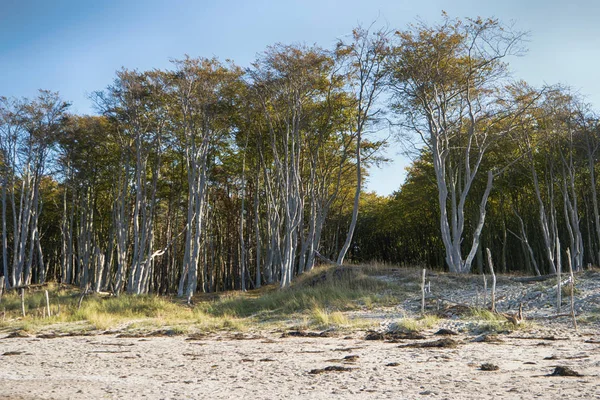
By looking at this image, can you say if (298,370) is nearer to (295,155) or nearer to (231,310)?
(231,310)

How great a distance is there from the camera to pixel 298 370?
793 cm

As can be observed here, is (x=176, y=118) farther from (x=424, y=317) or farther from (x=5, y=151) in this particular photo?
(x=424, y=317)

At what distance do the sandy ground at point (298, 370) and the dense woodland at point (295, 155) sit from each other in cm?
1236

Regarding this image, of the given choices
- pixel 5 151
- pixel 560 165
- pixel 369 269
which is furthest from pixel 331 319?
pixel 5 151

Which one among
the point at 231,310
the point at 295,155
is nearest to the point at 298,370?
the point at 231,310

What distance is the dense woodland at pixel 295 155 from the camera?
23.1 meters

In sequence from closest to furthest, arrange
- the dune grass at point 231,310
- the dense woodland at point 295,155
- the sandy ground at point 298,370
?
the sandy ground at point 298,370 < the dune grass at point 231,310 < the dense woodland at point 295,155

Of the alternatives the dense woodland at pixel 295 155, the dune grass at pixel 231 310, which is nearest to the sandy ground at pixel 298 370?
the dune grass at pixel 231 310

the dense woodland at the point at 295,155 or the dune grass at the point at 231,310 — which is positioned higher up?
the dense woodland at the point at 295,155

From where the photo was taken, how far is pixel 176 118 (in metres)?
27.7

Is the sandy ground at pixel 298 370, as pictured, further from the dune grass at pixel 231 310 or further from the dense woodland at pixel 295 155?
the dense woodland at pixel 295 155

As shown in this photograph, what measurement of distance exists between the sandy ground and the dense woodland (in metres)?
12.4

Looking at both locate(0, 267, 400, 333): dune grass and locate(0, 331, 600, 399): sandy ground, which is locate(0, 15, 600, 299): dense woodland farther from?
locate(0, 331, 600, 399): sandy ground

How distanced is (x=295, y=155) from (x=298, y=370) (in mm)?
20190
